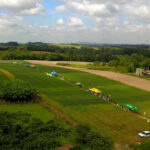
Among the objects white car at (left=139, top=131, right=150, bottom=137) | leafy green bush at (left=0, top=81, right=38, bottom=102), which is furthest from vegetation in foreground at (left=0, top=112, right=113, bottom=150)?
leafy green bush at (left=0, top=81, right=38, bottom=102)

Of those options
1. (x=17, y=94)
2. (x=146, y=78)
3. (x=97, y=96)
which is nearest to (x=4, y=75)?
(x=17, y=94)

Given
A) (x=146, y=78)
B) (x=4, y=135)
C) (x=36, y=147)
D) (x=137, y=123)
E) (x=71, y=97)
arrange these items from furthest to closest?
(x=146, y=78)
(x=71, y=97)
(x=137, y=123)
(x=4, y=135)
(x=36, y=147)

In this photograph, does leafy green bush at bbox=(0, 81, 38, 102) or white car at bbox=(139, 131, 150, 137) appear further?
leafy green bush at bbox=(0, 81, 38, 102)

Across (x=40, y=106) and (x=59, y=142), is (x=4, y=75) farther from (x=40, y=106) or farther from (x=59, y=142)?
(x=59, y=142)

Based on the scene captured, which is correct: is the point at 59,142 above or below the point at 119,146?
above

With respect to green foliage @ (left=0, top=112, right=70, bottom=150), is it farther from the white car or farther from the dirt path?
the white car
